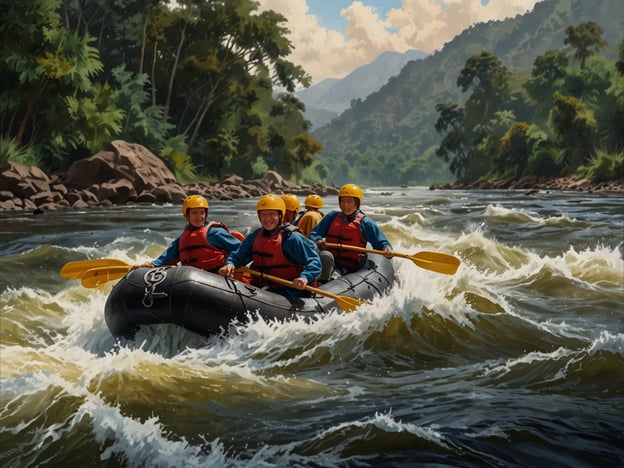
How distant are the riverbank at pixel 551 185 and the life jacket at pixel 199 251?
31590 millimetres

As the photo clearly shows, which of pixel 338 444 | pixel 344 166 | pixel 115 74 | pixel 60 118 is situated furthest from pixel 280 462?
pixel 344 166

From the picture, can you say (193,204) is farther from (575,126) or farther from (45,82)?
(575,126)

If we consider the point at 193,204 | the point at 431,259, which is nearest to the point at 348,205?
the point at 431,259

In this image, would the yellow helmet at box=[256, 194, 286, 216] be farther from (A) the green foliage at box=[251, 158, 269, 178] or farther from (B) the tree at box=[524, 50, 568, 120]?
(B) the tree at box=[524, 50, 568, 120]

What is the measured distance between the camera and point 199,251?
24.5 feet

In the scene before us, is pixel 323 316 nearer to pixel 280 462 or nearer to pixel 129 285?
pixel 129 285

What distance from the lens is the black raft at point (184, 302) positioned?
20.6ft

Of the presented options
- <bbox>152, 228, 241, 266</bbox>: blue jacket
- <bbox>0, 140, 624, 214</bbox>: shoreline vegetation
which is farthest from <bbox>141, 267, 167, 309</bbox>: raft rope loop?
<bbox>0, 140, 624, 214</bbox>: shoreline vegetation

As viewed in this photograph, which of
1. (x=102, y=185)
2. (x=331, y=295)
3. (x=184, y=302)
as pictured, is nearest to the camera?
(x=184, y=302)

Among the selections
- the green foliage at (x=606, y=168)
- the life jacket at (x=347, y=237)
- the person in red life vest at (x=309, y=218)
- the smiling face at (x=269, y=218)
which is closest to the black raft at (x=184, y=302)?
the smiling face at (x=269, y=218)

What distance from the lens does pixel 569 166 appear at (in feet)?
167

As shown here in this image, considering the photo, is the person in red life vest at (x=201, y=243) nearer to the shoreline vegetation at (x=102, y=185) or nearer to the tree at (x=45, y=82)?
the shoreline vegetation at (x=102, y=185)

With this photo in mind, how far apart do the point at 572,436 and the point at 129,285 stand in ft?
12.7

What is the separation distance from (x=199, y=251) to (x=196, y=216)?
1.20 ft
